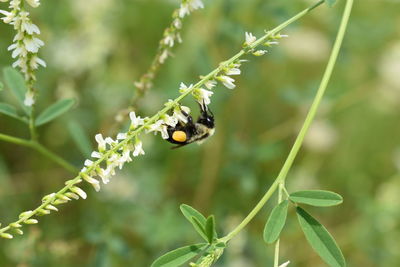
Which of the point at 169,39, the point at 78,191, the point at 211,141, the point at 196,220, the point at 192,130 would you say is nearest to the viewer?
the point at 78,191

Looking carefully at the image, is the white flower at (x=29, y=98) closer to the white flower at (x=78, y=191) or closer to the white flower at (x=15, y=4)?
the white flower at (x=15, y=4)

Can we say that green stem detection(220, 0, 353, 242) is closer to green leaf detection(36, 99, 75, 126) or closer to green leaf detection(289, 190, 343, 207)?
green leaf detection(289, 190, 343, 207)

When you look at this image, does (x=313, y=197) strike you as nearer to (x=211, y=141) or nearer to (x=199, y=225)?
(x=199, y=225)

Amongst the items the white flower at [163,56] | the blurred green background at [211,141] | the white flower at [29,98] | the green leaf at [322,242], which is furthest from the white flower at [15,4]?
the blurred green background at [211,141]

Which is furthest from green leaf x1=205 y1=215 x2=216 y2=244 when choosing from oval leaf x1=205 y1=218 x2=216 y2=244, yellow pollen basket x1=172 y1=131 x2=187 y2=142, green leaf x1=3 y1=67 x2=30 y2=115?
green leaf x1=3 y1=67 x2=30 y2=115

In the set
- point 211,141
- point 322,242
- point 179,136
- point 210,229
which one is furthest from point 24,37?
point 211,141

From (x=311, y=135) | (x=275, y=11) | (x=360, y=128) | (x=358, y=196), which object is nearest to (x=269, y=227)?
(x=275, y=11)
